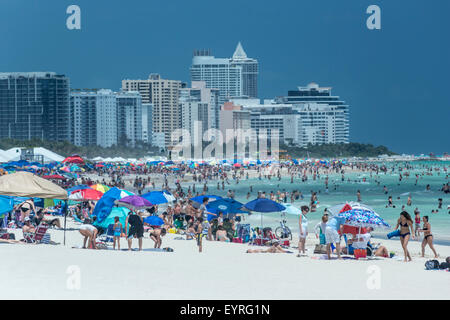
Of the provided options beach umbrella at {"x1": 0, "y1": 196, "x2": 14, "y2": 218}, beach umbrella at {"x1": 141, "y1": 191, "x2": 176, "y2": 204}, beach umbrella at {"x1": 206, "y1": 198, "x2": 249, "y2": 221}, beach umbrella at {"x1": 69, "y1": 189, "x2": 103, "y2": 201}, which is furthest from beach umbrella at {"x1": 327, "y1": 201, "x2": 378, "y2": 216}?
beach umbrella at {"x1": 69, "y1": 189, "x2": 103, "y2": 201}

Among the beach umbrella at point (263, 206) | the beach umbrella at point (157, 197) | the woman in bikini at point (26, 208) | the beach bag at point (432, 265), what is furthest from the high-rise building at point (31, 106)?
the beach bag at point (432, 265)

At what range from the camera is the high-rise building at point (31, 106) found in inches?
7397

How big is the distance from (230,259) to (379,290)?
4682mm

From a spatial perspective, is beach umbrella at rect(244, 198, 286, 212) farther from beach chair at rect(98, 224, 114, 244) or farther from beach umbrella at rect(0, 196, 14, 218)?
beach umbrella at rect(0, 196, 14, 218)

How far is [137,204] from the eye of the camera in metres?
19.1

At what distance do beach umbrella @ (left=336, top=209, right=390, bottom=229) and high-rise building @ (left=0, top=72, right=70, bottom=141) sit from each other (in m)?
177

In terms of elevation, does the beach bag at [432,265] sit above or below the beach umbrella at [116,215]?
below

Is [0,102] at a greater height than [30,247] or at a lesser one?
greater

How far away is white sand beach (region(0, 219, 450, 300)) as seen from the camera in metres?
11.2

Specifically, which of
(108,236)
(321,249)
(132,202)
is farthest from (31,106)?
(321,249)

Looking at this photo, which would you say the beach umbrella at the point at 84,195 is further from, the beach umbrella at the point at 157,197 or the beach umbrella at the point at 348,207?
the beach umbrella at the point at 348,207

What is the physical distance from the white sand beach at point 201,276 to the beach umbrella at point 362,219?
804mm
